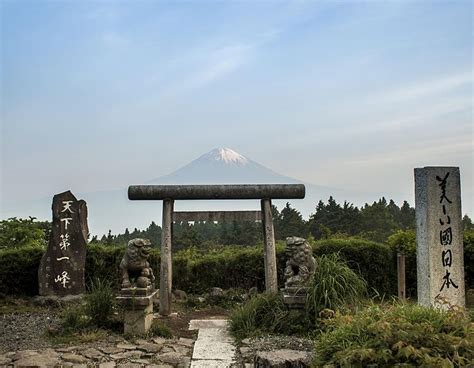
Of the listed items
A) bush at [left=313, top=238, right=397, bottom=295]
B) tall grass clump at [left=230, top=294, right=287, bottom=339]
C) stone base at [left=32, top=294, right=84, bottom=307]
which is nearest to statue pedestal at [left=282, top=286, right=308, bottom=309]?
tall grass clump at [left=230, top=294, right=287, bottom=339]

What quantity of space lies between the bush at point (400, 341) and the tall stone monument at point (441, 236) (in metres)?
1.84

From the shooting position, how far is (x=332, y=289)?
685 cm

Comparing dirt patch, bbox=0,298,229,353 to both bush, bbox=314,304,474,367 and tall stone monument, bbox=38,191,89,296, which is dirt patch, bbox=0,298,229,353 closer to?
tall stone monument, bbox=38,191,89,296

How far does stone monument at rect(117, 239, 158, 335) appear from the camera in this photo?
23.4 feet

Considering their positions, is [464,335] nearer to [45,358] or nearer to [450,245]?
[450,245]

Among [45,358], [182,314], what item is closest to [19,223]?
[182,314]

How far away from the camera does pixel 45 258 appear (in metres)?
10.4

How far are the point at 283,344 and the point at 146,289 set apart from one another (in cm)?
214

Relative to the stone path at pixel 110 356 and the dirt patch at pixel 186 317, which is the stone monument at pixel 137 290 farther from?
the dirt patch at pixel 186 317

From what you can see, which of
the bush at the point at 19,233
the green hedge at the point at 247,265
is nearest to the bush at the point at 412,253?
the green hedge at the point at 247,265

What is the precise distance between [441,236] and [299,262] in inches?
76.4

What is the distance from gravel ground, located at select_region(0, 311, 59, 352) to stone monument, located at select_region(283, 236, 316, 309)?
3163 millimetres

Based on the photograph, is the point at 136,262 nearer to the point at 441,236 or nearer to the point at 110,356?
the point at 110,356

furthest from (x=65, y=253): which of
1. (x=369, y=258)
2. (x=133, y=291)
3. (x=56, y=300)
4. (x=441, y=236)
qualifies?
(x=441, y=236)
